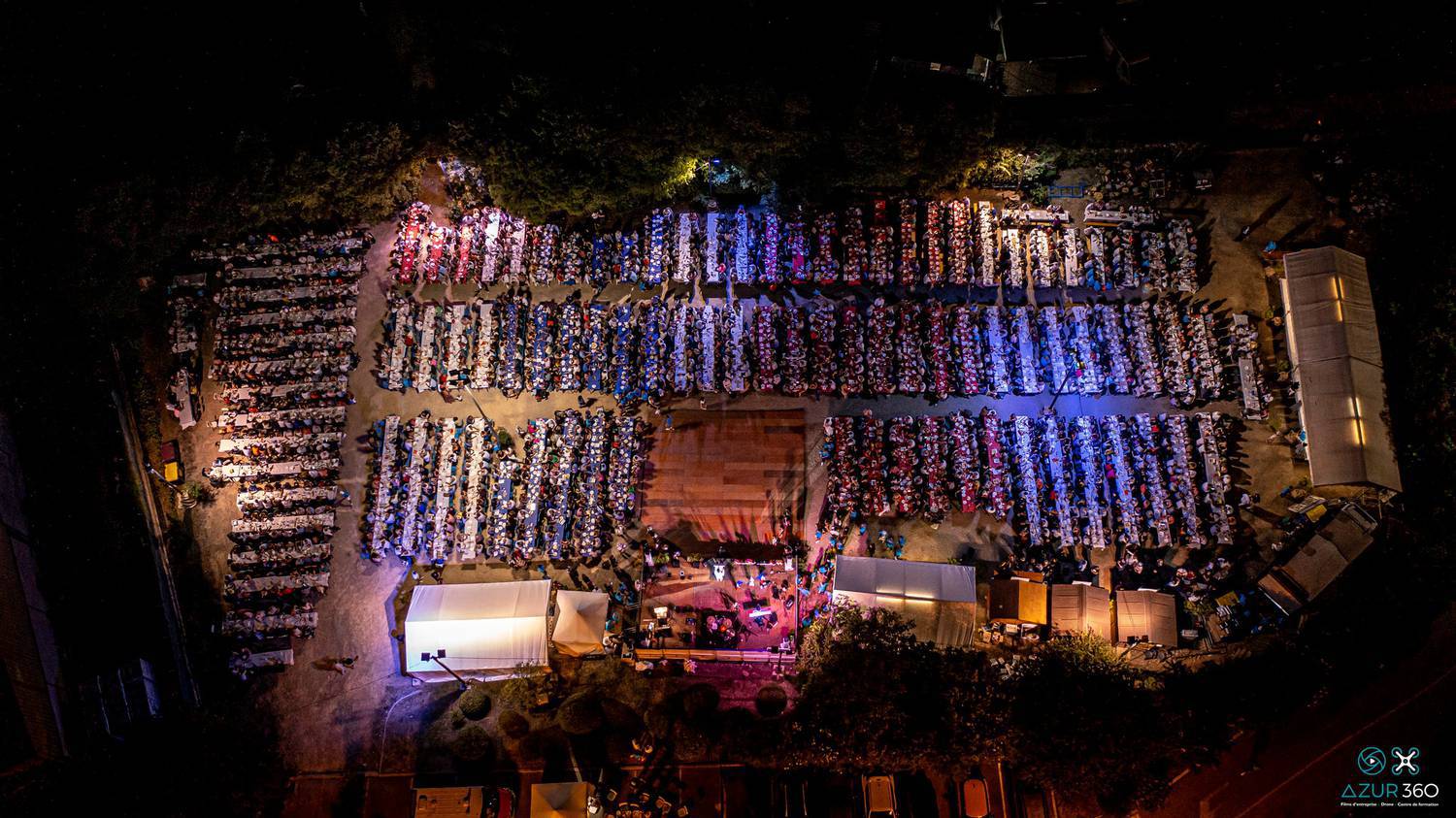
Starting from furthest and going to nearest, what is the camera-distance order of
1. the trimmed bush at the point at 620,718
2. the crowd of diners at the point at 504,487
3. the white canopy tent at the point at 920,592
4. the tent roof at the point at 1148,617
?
the crowd of diners at the point at 504,487 → the tent roof at the point at 1148,617 → the white canopy tent at the point at 920,592 → the trimmed bush at the point at 620,718

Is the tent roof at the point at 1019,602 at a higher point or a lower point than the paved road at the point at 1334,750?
higher

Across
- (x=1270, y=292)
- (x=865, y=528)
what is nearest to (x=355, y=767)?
(x=865, y=528)

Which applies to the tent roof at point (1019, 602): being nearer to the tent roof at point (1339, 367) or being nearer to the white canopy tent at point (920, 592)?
the white canopy tent at point (920, 592)

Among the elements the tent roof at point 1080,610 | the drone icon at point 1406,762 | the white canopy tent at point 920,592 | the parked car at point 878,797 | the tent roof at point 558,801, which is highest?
the white canopy tent at point 920,592

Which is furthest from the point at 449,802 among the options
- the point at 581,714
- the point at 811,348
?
the point at 811,348

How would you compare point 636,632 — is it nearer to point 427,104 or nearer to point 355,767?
point 355,767

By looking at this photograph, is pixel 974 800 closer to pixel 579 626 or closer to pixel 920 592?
pixel 920 592

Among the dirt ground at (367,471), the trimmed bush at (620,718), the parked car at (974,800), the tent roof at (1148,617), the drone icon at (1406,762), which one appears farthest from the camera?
the dirt ground at (367,471)

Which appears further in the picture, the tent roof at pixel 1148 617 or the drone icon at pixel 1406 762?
the tent roof at pixel 1148 617

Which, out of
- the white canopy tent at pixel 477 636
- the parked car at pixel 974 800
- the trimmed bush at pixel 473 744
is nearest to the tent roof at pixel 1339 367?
the parked car at pixel 974 800
